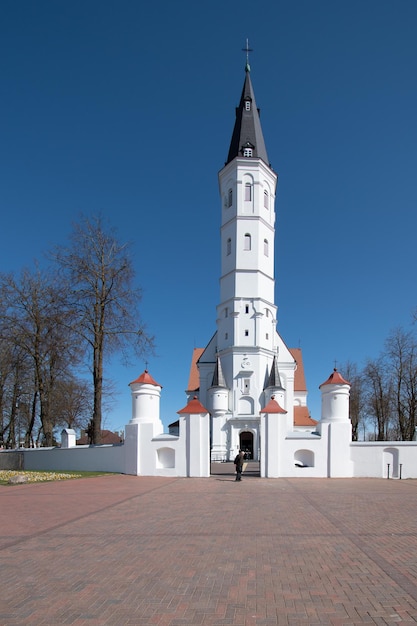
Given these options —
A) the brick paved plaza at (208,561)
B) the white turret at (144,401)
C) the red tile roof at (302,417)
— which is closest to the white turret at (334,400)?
the white turret at (144,401)

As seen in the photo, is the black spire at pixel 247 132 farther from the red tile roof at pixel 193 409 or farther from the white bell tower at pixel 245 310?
the red tile roof at pixel 193 409

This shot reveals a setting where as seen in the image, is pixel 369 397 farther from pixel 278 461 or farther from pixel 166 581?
pixel 166 581

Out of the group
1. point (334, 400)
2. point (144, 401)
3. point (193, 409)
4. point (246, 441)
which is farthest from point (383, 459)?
point (246, 441)

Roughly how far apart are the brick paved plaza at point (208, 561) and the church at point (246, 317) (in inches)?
1103

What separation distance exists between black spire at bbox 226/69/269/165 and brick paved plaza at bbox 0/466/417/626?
38.6 m

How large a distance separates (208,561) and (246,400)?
35.4 meters

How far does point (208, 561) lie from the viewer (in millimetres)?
7145

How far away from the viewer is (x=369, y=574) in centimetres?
649

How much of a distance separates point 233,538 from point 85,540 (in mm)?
2651

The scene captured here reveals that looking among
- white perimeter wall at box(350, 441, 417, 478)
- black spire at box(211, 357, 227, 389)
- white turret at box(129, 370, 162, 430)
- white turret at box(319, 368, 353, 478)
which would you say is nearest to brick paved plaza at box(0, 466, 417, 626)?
white turret at box(319, 368, 353, 478)

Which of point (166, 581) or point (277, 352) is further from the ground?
point (277, 352)

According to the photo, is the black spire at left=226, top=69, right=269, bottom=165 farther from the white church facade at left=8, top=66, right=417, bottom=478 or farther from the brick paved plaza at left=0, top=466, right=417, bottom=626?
the brick paved plaza at left=0, top=466, right=417, bottom=626

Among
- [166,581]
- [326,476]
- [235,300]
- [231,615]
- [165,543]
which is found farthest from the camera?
[235,300]

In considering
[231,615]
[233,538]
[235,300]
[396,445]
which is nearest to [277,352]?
[235,300]
